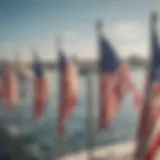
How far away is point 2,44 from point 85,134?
0.55m

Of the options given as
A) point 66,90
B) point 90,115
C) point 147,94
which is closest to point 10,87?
point 66,90

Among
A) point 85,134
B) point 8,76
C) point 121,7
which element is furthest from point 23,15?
point 85,134

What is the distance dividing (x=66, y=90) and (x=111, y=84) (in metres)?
0.21

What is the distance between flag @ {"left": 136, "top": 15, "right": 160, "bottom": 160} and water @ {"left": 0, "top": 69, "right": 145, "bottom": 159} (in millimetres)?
48

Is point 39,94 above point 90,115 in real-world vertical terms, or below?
above

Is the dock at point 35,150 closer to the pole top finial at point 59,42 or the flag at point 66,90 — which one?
the flag at point 66,90

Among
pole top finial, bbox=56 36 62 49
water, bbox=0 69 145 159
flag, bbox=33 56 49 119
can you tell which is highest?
pole top finial, bbox=56 36 62 49

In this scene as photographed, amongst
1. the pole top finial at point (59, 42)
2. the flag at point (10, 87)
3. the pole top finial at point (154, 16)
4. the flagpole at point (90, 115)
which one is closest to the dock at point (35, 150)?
the flagpole at point (90, 115)

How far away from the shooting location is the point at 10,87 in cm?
236

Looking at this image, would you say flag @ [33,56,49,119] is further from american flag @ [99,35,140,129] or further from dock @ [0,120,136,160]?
american flag @ [99,35,140,129]

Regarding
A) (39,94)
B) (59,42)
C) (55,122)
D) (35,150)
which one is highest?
(59,42)

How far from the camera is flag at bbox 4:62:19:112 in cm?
235

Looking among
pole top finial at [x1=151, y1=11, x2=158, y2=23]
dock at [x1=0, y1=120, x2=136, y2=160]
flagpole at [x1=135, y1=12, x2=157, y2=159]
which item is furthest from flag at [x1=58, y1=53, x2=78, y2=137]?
pole top finial at [x1=151, y1=11, x2=158, y2=23]

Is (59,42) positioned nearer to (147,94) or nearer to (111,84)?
(111,84)
